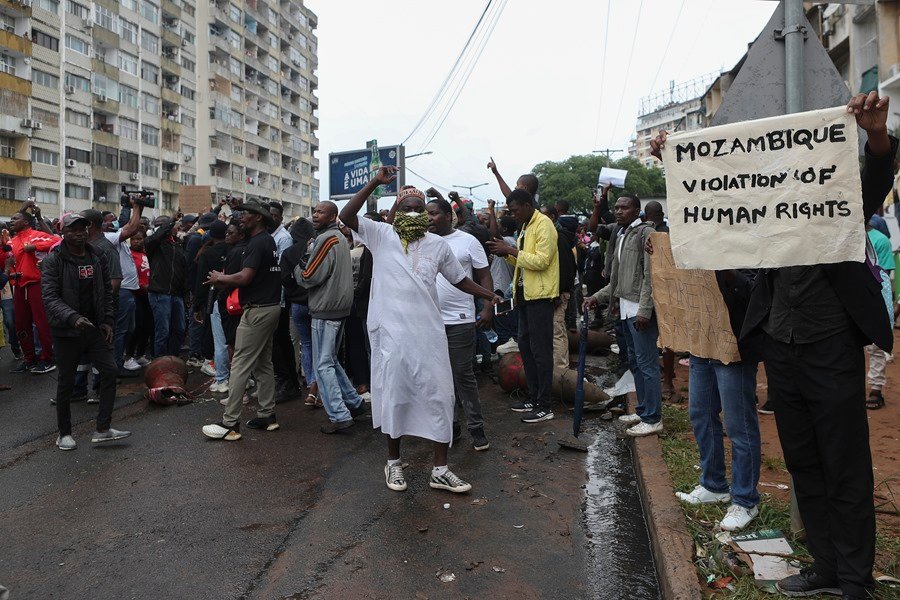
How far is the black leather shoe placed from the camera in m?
3.17

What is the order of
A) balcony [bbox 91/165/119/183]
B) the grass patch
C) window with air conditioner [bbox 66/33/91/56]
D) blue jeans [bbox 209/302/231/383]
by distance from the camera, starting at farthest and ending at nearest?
1. balcony [bbox 91/165/119/183]
2. window with air conditioner [bbox 66/33/91/56]
3. blue jeans [bbox 209/302/231/383]
4. the grass patch

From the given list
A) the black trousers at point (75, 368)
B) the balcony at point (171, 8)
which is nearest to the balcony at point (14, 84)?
the balcony at point (171, 8)

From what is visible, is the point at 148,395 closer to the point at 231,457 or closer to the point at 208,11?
the point at 231,457

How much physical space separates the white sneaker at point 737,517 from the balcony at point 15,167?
4431 cm

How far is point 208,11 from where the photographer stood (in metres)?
61.6

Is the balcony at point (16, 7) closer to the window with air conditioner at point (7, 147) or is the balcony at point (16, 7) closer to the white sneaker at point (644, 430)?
the window with air conditioner at point (7, 147)

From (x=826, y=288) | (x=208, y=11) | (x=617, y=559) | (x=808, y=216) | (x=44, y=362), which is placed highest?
(x=208, y=11)

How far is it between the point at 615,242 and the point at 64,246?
190 inches

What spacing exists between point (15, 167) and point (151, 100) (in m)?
16.4

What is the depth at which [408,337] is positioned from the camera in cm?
484

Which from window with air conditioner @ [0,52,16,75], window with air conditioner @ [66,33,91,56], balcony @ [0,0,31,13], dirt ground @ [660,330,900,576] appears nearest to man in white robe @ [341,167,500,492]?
dirt ground @ [660,330,900,576]

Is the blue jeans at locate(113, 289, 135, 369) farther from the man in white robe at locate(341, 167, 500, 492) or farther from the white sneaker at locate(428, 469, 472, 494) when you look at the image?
the white sneaker at locate(428, 469, 472, 494)

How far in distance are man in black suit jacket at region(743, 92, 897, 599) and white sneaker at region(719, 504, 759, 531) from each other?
25.0 inches

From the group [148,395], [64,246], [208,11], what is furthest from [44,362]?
[208,11]
